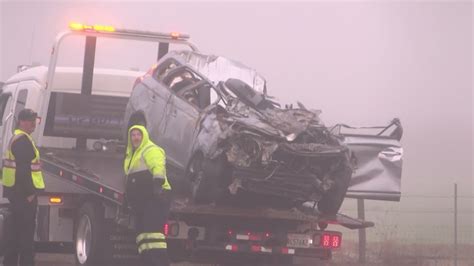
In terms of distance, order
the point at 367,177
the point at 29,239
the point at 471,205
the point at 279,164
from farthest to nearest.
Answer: the point at 471,205
the point at 367,177
the point at 29,239
the point at 279,164

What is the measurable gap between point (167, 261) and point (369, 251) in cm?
723

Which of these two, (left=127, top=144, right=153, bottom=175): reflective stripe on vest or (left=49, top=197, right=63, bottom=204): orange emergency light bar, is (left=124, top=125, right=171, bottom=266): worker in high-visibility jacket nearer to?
(left=127, top=144, right=153, bottom=175): reflective stripe on vest

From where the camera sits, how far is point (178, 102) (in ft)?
38.7

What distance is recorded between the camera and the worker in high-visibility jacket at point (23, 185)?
37.4 ft

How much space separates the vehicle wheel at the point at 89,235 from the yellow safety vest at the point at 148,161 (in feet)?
3.89

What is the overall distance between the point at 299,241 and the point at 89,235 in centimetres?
266

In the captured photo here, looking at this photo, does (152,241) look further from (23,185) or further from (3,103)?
(3,103)

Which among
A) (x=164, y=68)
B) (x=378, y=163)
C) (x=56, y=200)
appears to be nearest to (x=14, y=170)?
(x=56, y=200)

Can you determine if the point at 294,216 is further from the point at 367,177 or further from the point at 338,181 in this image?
the point at 367,177

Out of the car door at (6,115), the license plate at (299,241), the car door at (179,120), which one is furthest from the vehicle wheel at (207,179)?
the car door at (6,115)

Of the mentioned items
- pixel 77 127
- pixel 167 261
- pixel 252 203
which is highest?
pixel 77 127

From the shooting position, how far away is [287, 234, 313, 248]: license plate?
10.9 meters

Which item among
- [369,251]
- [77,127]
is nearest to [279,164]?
[77,127]

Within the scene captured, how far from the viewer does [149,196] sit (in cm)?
1026
